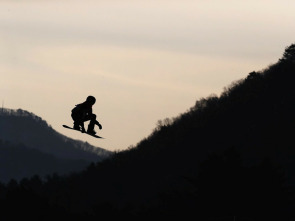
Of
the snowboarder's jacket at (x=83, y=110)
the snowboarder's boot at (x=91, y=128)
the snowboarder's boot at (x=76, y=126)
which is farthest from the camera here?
the snowboarder's boot at (x=91, y=128)

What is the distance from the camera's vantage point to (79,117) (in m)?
49.8

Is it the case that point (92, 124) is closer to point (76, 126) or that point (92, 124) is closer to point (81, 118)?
point (81, 118)

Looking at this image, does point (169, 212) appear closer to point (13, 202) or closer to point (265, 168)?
point (265, 168)

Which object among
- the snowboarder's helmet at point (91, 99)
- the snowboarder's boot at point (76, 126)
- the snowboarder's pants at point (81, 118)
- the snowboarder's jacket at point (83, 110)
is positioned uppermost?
the snowboarder's helmet at point (91, 99)

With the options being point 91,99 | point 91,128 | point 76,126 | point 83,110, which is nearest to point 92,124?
point 91,128

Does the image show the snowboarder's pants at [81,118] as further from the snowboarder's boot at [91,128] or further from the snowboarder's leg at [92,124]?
the snowboarder's boot at [91,128]

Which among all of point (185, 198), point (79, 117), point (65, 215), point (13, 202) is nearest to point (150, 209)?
point (185, 198)

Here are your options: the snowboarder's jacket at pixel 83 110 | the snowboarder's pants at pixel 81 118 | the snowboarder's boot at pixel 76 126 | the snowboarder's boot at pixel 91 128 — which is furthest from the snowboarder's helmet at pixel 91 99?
the snowboarder's boot at pixel 91 128

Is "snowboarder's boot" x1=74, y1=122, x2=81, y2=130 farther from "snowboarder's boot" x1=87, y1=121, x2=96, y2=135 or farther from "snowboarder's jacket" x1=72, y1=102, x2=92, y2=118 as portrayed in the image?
"snowboarder's boot" x1=87, y1=121, x2=96, y2=135

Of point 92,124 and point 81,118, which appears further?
point 92,124

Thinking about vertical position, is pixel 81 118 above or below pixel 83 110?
below

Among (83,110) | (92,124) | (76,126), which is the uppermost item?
(83,110)

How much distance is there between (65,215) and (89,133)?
8185 cm

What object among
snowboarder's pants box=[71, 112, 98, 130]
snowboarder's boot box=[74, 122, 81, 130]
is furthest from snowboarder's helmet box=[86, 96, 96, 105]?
snowboarder's boot box=[74, 122, 81, 130]
